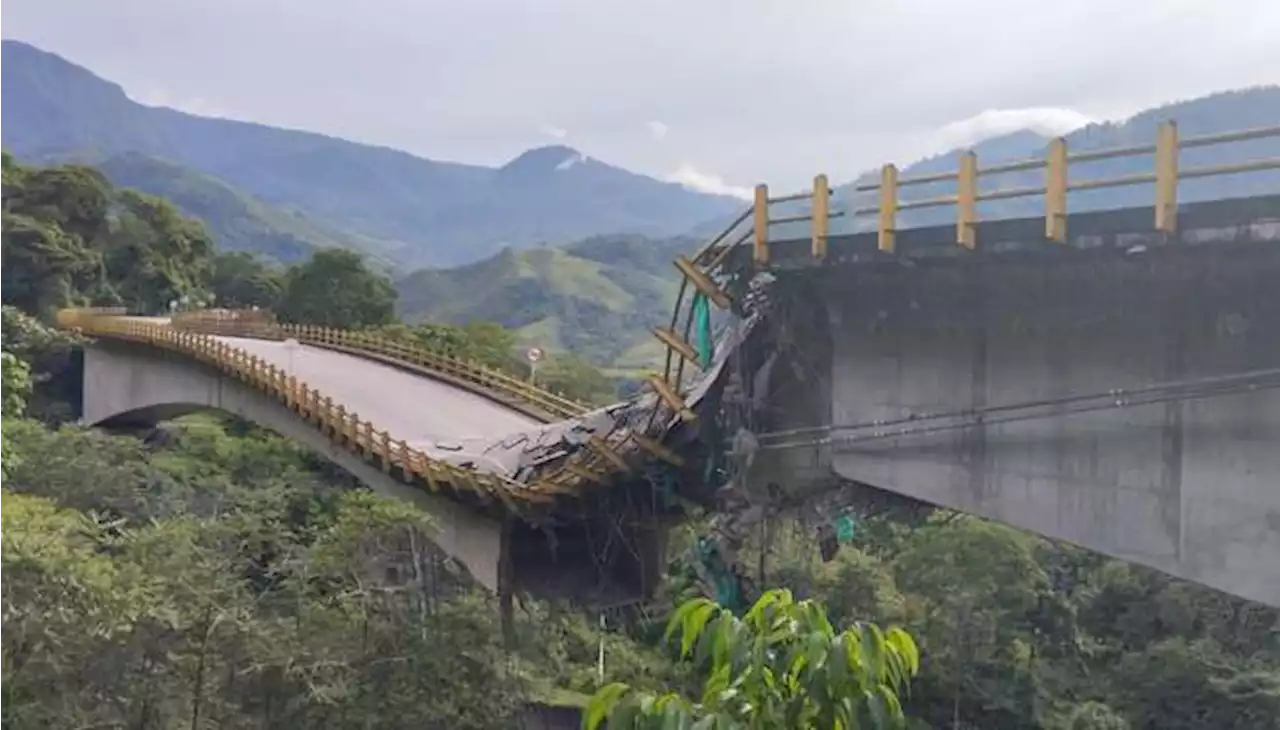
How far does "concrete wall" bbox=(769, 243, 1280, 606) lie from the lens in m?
9.38

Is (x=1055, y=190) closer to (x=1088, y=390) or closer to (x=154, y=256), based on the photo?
(x=1088, y=390)

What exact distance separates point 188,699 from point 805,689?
13.5 metres

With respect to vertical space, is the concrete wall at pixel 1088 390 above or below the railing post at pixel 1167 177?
below

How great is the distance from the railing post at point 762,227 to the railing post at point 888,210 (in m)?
1.54

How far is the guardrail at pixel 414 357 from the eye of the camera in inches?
1097

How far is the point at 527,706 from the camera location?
66.2 ft

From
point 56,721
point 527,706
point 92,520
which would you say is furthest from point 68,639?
point 527,706

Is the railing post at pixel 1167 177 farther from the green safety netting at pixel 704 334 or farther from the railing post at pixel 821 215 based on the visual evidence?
the green safety netting at pixel 704 334

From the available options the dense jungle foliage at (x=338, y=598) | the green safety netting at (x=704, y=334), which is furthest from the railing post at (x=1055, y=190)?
the green safety netting at (x=704, y=334)

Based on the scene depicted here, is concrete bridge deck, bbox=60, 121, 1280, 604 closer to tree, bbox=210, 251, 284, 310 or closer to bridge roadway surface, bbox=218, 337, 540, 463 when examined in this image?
bridge roadway surface, bbox=218, 337, 540, 463

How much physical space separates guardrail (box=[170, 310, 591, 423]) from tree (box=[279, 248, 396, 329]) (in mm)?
4213

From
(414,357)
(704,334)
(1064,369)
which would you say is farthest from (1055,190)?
(414,357)

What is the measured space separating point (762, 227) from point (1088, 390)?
3.70m

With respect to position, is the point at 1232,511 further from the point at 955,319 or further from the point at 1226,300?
the point at 955,319
